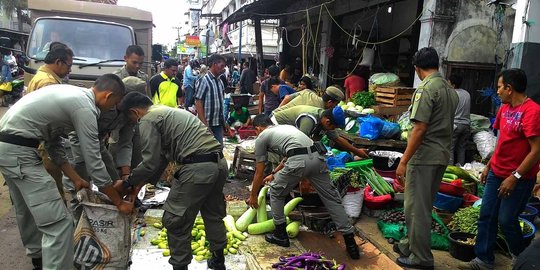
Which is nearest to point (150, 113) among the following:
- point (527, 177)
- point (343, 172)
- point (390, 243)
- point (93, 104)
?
point (93, 104)

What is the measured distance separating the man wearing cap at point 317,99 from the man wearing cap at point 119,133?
198cm

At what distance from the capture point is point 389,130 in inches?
277

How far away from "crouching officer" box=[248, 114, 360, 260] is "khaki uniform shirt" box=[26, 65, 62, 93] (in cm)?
245

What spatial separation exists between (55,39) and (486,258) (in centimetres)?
772

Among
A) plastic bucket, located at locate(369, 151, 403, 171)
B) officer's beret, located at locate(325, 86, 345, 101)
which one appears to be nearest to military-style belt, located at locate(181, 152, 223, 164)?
officer's beret, located at locate(325, 86, 345, 101)

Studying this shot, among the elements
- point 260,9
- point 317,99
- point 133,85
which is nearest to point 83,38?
point 133,85

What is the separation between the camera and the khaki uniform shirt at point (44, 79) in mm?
4473

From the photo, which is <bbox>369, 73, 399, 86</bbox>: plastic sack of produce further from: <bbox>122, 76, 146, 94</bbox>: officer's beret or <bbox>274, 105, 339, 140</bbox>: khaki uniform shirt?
<bbox>122, 76, 146, 94</bbox>: officer's beret

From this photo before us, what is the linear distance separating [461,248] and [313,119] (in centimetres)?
216

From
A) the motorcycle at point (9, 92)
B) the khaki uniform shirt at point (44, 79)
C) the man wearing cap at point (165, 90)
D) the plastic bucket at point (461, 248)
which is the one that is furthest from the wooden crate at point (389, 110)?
the motorcycle at point (9, 92)

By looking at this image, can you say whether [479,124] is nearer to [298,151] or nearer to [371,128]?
[371,128]

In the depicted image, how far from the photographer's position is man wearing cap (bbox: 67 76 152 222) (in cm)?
357

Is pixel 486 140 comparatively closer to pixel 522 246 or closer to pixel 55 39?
pixel 522 246

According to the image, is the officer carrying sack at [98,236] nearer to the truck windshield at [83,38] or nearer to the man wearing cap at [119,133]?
the man wearing cap at [119,133]
